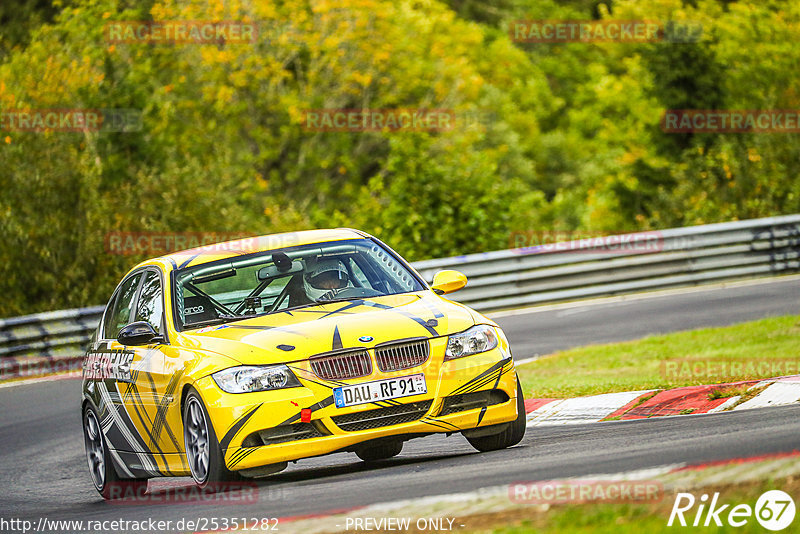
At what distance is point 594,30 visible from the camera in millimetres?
75438

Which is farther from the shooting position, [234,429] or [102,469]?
[102,469]

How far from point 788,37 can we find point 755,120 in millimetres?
21935

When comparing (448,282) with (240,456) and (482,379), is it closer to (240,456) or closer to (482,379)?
(482,379)

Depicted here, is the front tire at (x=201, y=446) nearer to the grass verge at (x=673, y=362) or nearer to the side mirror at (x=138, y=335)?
the side mirror at (x=138, y=335)

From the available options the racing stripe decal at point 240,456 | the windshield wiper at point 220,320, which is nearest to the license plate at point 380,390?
the racing stripe decal at point 240,456

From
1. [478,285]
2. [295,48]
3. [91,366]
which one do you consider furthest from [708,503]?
[295,48]

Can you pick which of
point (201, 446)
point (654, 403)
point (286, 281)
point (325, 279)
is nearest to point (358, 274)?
point (325, 279)

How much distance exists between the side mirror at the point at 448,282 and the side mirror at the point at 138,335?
1.91 metres

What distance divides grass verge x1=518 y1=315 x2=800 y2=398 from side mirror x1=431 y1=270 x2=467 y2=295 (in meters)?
2.58

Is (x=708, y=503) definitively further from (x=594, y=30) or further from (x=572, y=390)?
(x=594, y=30)

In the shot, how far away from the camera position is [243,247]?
9227mm

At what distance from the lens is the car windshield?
8.63m

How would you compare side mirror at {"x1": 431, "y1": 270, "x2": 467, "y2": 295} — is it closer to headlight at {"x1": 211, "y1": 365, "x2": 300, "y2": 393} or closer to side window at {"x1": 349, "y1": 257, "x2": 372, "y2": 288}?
side window at {"x1": 349, "y1": 257, "x2": 372, "y2": 288}

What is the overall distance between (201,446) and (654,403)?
3.85 metres
